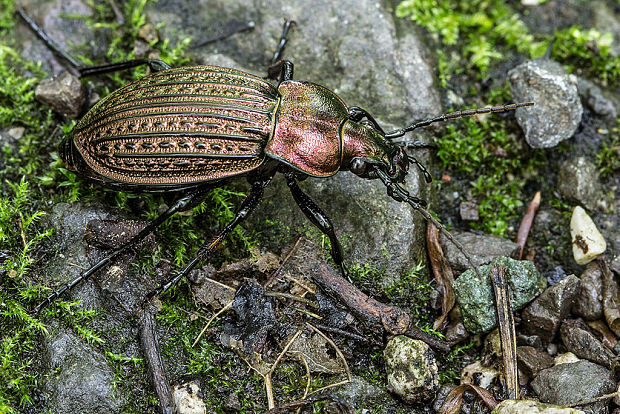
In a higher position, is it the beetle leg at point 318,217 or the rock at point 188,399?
the beetle leg at point 318,217

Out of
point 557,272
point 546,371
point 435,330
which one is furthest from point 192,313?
point 557,272

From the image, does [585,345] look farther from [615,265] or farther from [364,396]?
[364,396]

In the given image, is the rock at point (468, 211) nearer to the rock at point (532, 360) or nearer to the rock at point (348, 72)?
the rock at point (348, 72)

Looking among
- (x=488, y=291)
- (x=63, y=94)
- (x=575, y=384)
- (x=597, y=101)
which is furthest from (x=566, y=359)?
(x=63, y=94)

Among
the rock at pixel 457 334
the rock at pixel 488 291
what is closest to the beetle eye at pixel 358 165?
the rock at pixel 488 291

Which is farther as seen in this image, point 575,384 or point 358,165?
point 358,165

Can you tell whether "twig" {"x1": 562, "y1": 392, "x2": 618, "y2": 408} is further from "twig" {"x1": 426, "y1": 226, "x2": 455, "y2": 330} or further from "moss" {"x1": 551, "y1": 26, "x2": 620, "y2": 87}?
"moss" {"x1": 551, "y1": 26, "x2": 620, "y2": 87}

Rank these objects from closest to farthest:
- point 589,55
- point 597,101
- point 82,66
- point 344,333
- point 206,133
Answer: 1. point 206,133
2. point 344,333
3. point 82,66
4. point 597,101
5. point 589,55
